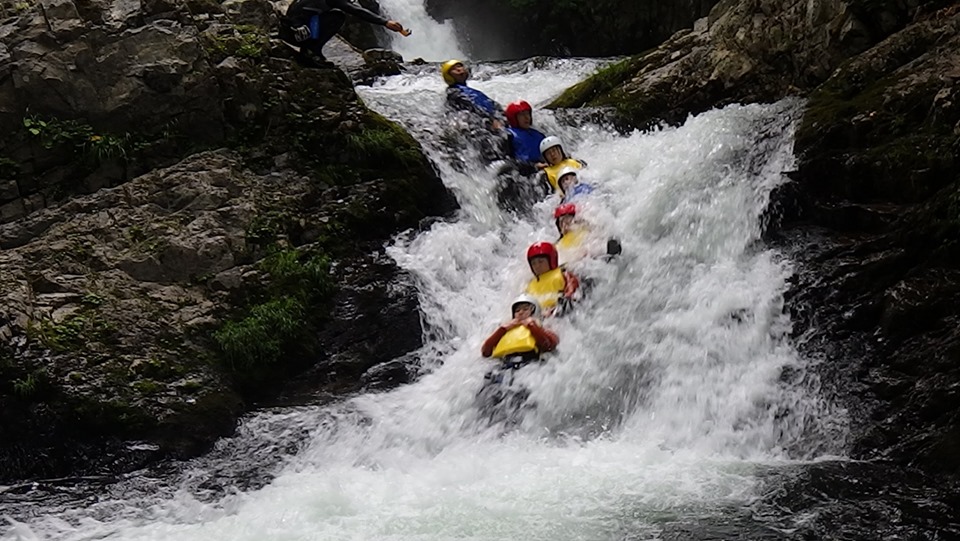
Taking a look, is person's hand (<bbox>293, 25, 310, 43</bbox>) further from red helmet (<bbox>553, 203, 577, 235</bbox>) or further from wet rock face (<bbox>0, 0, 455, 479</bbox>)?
red helmet (<bbox>553, 203, 577, 235</bbox>)

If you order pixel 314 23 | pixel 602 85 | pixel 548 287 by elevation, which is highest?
pixel 314 23

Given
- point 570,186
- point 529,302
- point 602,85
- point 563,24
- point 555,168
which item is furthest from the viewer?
point 563,24

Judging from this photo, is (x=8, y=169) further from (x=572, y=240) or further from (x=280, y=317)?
(x=572, y=240)

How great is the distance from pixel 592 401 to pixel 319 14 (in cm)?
615

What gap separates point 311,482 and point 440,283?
9.97 feet

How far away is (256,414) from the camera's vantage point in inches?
259

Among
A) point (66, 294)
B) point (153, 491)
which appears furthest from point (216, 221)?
point (153, 491)

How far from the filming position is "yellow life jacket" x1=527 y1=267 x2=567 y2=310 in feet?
24.1

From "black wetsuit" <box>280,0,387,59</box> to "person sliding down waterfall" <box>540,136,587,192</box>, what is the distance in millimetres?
2504

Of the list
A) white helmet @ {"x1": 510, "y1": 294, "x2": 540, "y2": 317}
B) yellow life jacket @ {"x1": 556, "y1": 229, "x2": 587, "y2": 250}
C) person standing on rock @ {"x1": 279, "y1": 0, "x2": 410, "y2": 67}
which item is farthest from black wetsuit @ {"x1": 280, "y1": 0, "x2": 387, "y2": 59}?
white helmet @ {"x1": 510, "y1": 294, "x2": 540, "y2": 317}

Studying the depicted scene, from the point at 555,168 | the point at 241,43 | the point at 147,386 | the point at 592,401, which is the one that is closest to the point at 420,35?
the point at 555,168

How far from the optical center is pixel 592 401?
241 inches

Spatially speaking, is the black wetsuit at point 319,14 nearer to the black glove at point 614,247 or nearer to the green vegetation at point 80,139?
the green vegetation at point 80,139

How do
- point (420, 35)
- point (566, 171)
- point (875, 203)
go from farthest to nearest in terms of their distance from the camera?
point (420, 35), point (566, 171), point (875, 203)
